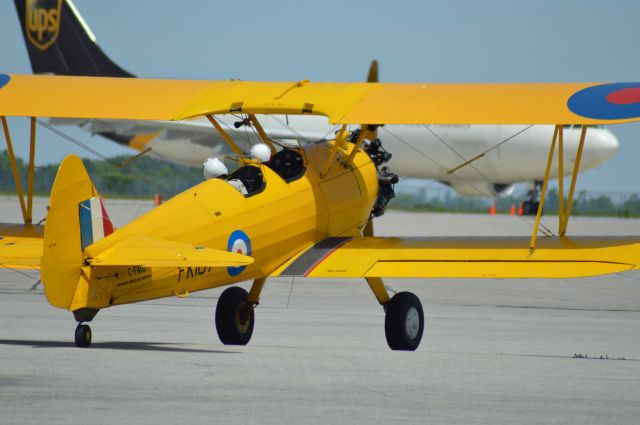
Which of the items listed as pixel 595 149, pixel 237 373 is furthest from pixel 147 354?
pixel 595 149

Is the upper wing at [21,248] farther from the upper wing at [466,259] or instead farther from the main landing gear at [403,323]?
the main landing gear at [403,323]

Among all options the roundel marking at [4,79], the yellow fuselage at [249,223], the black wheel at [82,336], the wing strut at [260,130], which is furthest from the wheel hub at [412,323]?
the roundel marking at [4,79]

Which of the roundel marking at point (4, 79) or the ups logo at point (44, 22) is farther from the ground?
the ups logo at point (44, 22)

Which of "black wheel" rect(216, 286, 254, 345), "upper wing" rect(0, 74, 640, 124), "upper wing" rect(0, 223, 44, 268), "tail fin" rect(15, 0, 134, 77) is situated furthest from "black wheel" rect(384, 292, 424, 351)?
"tail fin" rect(15, 0, 134, 77)

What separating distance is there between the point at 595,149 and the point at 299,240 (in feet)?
115

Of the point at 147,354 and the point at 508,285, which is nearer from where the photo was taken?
the point at 147,354

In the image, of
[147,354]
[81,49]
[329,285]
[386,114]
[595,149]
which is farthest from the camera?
[81,49]

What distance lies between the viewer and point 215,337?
14070 mm

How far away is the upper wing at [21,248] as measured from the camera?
40.4ft

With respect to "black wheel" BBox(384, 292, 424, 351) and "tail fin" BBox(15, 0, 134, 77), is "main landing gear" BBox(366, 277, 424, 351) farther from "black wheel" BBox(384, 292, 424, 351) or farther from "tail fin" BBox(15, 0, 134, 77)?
"tail fin" BBox(15, 0, 134, 77)

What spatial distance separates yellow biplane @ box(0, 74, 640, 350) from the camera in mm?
10930

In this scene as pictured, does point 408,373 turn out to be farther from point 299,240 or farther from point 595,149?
point 595,149

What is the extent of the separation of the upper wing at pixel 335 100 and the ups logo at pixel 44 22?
3547 cm

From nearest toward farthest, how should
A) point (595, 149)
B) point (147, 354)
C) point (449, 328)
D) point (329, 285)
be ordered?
1. point (147, 354)
2. point (449, 328)
3. point (329, 285)
4. point (595, 149)
